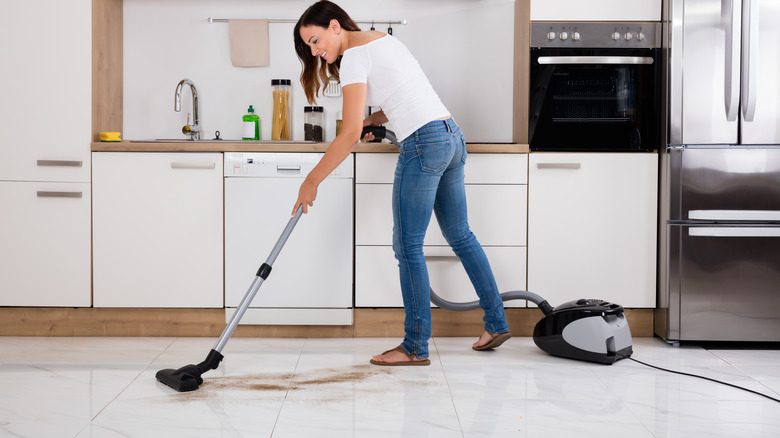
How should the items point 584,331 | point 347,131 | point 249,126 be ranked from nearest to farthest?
point 347,131 < point 584,331 < point 249,126

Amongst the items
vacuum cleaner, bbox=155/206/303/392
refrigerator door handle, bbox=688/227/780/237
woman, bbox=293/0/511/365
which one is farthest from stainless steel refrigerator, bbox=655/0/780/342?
vacuum cleaner, bbox=155/206/303/392

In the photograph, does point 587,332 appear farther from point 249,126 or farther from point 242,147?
point 249,126

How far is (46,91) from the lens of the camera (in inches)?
110

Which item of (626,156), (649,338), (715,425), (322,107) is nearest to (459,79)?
(322,107)

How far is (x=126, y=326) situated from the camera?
9.37 ft

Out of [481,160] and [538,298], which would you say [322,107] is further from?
[538,298]

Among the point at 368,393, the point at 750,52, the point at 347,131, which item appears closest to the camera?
the point at 368,393

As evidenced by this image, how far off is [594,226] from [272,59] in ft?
5.26

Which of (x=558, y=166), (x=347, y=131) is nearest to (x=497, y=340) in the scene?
(x=558, y=166)

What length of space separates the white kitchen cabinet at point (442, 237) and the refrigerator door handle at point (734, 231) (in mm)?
633

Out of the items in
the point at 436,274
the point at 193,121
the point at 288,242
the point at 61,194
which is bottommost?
the point at 436,274

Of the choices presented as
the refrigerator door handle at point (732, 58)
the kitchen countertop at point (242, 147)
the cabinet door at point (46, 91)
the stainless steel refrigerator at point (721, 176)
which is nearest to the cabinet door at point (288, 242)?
the kitchen countertop at point (242, 147)

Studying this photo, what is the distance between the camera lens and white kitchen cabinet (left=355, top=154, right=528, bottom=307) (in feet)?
9.14

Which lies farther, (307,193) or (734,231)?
(734,231)
